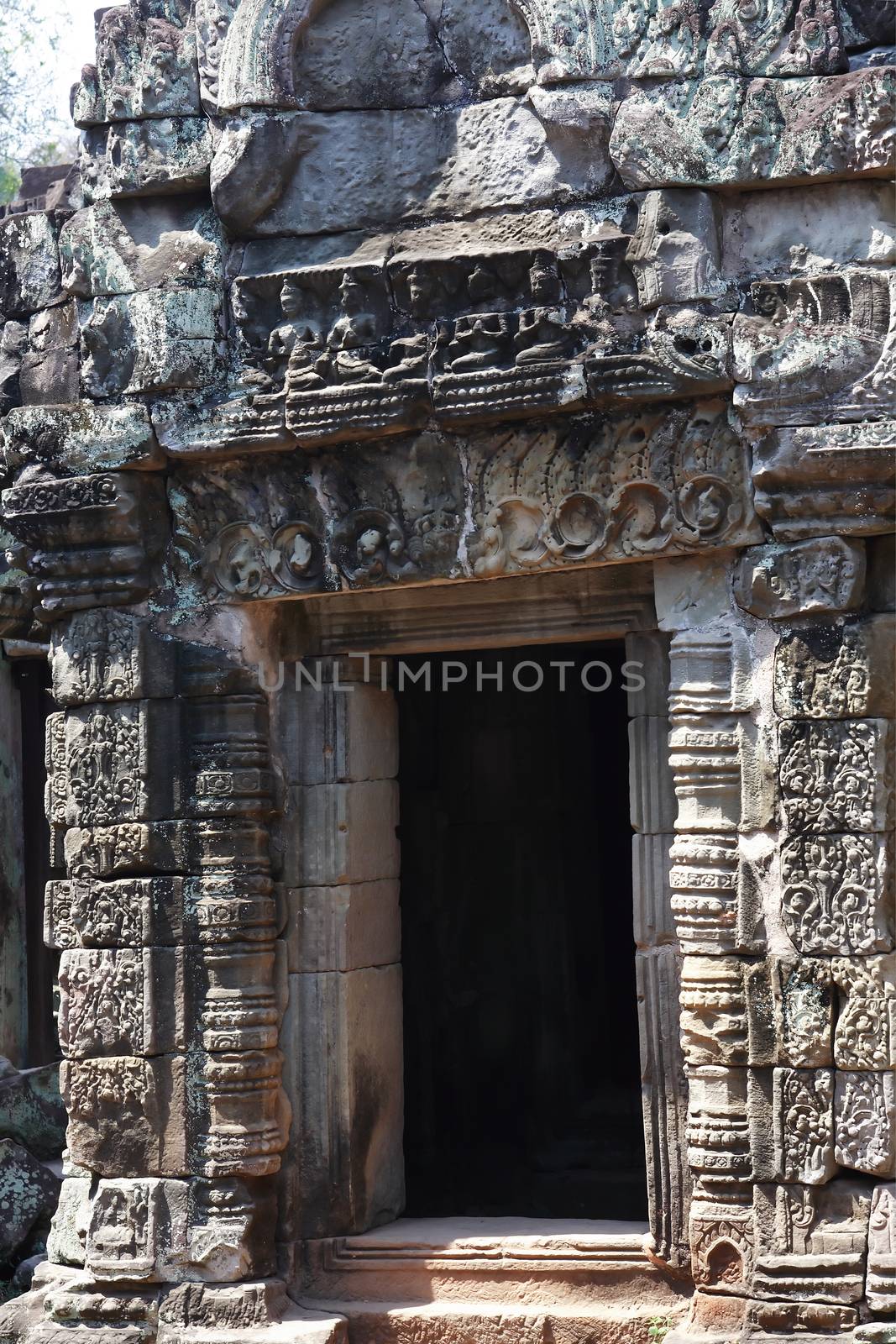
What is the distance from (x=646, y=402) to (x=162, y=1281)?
3.38 m

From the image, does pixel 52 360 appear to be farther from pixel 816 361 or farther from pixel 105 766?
pixel 816 361

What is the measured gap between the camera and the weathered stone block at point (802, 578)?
17.9 feet

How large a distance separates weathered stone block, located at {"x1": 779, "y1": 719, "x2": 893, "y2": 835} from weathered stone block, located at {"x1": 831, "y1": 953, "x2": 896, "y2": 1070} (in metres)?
0.42

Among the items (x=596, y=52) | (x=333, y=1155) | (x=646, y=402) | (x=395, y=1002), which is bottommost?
(x=333, y=1155)

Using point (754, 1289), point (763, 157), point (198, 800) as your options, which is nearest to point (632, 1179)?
point (754, 1289)

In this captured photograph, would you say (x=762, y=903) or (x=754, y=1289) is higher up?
(x=762, y=903)

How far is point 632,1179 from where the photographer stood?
25.7 ft

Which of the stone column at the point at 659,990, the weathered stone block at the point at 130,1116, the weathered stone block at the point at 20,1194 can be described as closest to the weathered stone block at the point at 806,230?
the stone column at the point at 659,990

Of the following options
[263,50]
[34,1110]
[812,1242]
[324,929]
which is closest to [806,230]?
[263,50]

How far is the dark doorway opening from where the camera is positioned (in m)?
8.20

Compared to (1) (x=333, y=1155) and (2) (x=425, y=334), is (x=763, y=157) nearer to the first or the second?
(2) (x=425, y=334)

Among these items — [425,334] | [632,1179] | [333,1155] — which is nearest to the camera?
[425,334]

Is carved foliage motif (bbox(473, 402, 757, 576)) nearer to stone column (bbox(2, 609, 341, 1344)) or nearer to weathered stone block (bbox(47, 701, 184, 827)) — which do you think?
stone column (bbox(2, 609, 341, 1344))

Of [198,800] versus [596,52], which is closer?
[596,52]
